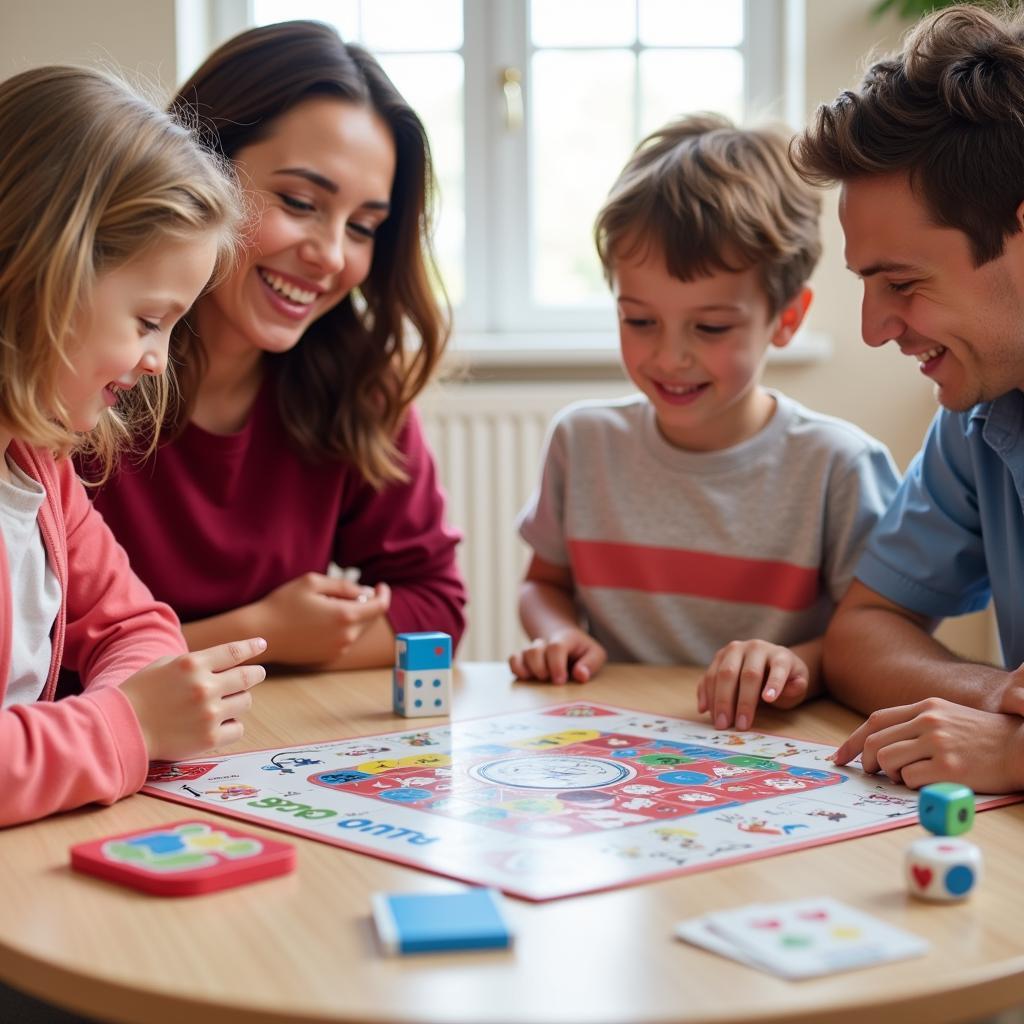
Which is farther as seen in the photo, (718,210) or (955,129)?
(718,210)

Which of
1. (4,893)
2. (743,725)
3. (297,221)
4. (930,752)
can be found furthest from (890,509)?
(4,893)

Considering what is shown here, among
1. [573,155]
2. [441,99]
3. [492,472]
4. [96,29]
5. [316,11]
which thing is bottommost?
[492,472]

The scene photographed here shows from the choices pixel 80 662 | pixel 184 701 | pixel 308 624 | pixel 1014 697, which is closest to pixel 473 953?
pixel 184 701

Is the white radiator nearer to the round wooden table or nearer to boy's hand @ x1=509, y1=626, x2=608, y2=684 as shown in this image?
boy's hand @ x1=509, y1=626, x2=608, y2=684

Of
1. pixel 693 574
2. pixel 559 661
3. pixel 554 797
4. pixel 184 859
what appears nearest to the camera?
pixel 184 859

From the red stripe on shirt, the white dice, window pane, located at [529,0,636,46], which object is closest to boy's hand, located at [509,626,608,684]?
the red stripe on shirt

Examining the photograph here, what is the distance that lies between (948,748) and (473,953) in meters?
0.49

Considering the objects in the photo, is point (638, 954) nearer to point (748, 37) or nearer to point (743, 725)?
point (743, 725)

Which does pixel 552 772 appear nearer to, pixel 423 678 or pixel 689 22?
pixel 423 678

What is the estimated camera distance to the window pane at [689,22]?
3.14 metres

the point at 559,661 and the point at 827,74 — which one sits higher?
the point at 827,74

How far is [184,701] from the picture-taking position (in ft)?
3.47

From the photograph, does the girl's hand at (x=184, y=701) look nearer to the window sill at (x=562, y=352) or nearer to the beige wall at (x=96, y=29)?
the window sill at (x=562, y=352)

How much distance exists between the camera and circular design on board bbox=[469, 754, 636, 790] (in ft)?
3.32
